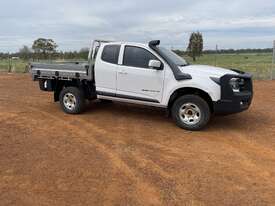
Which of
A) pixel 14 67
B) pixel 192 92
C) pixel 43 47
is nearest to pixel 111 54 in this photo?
pixel 192 92

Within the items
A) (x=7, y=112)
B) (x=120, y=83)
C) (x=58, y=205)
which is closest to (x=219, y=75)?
(x=120, y=83)

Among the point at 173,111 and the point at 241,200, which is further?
the point at 173,111

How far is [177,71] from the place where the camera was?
786 cm

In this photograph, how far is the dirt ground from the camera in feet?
14.6

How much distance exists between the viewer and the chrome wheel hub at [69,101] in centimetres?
945

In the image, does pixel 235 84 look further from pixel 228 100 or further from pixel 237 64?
pixel 237 64

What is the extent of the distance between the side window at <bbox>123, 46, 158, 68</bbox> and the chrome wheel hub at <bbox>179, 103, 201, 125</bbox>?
1.27 metres

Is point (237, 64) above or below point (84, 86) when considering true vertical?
above

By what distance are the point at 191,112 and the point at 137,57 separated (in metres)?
1.78

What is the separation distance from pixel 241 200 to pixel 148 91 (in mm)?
4204

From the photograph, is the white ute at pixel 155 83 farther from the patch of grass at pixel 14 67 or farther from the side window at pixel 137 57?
the patch of grass at pixel 14 67

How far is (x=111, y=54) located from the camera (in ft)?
28.5

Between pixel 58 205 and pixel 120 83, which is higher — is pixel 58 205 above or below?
below

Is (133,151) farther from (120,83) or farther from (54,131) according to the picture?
(120,83)
